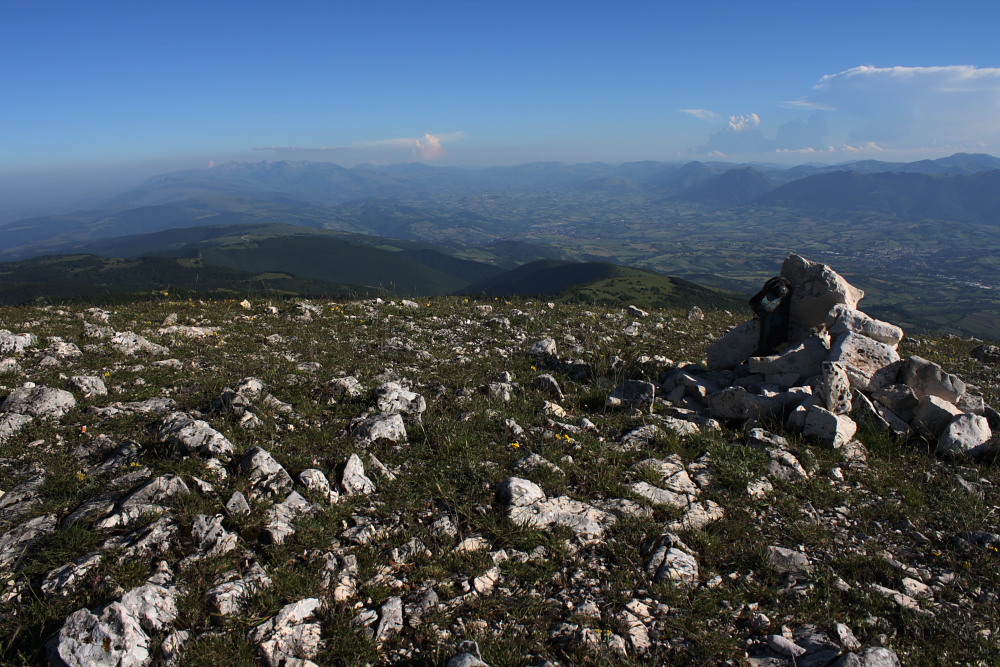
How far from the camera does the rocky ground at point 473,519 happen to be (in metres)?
4.20

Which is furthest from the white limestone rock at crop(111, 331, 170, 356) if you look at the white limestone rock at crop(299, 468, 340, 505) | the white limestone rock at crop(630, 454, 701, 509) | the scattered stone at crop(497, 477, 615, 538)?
the white limestone rock at crop(630, 454, 701, 509)

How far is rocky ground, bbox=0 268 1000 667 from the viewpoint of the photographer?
4.20 m

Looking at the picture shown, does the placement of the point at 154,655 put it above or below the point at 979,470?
above

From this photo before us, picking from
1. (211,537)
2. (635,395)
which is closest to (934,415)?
(635,395)

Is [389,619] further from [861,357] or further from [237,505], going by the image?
[861,357]

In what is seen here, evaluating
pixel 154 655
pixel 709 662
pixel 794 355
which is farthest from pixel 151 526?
pixel 794 355

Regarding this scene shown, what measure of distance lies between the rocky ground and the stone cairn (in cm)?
7

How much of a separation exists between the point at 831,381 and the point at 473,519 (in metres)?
6.94

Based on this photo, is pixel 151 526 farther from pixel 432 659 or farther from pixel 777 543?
pixel 777 543

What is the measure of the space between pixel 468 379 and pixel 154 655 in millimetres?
6901

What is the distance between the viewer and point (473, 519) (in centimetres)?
558

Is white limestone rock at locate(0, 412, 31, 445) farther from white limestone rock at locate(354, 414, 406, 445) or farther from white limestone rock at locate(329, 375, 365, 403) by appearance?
white limestone rock at locate(354, 414, 406, 445)

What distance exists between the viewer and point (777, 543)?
574 centimetres

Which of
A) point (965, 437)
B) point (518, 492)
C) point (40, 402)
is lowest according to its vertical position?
point (965, 437)
